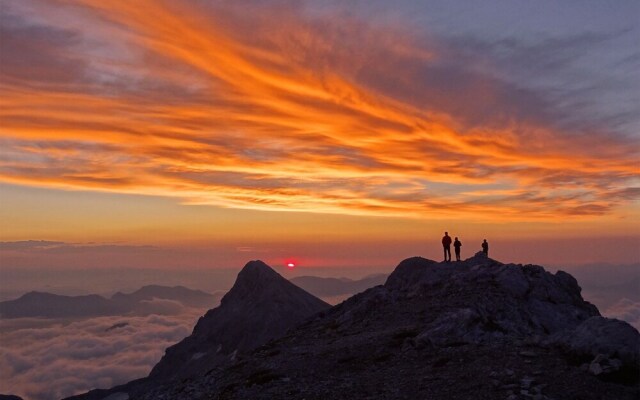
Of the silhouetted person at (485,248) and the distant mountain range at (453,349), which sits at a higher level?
the silhouetted person at (485,248)

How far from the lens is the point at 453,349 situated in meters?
33.2

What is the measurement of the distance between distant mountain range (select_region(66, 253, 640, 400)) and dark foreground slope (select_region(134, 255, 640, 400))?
0.26 feet

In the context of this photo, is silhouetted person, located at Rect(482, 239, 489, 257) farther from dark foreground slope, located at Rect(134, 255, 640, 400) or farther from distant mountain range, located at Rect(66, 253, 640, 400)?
dark foreground slope, located at Rect(134, 255, 640, 400)

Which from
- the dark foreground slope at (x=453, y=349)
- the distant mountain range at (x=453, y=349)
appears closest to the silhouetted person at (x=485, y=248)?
the distant mountain range at (x=453, y=349)

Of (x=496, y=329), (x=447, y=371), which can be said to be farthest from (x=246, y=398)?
(x=496, y=329)

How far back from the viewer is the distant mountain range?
27.0 meters

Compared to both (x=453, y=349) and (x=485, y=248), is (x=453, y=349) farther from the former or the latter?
(x=485, y=248)

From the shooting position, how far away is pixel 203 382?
40312 millimetres

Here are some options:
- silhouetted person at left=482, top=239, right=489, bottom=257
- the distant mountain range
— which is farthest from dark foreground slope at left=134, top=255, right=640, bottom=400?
silhouetted person at left=482, top=239, right=489, bottom=257

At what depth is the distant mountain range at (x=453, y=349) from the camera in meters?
27.0

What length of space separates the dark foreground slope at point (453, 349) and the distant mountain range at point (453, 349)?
0.08 metres

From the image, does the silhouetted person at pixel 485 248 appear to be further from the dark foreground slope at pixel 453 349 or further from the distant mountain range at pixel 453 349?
the dark foreground slope at pixel 453 349

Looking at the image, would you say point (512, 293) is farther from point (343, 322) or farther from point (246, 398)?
point (246, 398)

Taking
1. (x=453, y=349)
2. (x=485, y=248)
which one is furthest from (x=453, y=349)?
(x=485, y=248)
